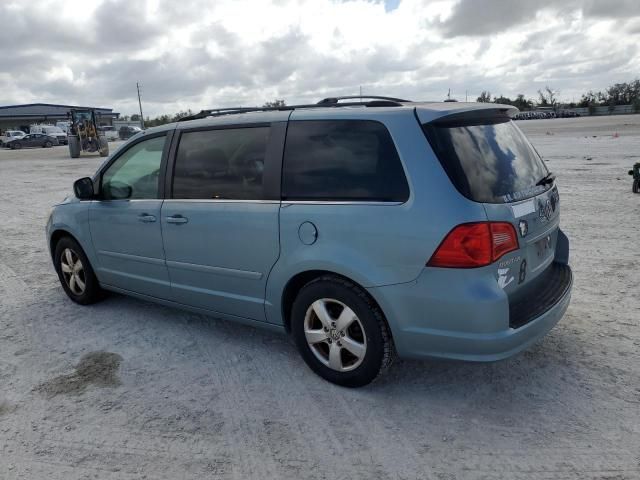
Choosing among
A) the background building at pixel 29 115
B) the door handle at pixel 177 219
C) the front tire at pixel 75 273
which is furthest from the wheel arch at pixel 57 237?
the background building at pixel 29 115

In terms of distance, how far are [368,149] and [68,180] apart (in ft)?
54.1

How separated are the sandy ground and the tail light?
915 millimetres

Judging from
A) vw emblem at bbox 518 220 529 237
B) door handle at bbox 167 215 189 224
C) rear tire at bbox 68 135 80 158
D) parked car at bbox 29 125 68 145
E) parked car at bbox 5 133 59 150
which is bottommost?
vw emblem at bbox 518 220 529 237

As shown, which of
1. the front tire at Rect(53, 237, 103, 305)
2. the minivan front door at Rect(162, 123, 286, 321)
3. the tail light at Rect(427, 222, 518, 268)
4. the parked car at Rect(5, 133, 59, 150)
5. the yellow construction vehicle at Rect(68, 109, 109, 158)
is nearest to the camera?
the tail light at Rect(427, 222, 518, 268)

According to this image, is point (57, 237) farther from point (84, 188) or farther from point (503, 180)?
point (503, 180)

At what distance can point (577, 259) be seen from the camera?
5.70 metres

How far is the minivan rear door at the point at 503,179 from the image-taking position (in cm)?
293

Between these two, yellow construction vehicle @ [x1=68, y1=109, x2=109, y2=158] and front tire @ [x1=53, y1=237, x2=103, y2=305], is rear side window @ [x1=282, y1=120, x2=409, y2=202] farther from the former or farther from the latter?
yellow construction vehicle @ [x1=68, y1=109, x2=109, y2=158]

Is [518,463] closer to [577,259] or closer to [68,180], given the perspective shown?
[577,259]

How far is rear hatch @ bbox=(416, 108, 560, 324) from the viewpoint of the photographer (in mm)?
2930

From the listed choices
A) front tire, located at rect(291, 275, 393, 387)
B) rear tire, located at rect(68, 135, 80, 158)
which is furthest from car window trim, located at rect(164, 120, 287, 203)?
rear tire, located at rect(68, 135, 80, 158)

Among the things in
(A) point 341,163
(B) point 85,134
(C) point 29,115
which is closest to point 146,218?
(A) point 341,163

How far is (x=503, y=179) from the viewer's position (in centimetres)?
311

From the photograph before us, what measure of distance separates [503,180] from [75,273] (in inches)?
159
